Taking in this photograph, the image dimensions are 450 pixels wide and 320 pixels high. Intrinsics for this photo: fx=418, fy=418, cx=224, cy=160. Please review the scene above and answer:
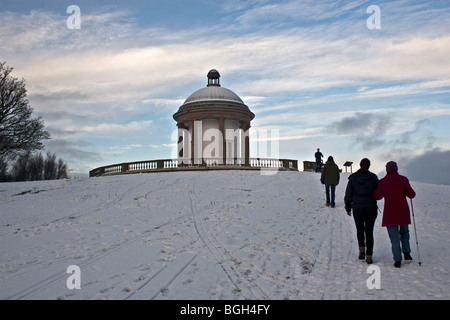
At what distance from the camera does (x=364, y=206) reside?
8812 millimetres

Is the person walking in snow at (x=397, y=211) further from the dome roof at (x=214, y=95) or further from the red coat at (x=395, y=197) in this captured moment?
the dome roof at (x=214, y=95)

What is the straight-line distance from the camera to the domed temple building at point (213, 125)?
39781 millimetres

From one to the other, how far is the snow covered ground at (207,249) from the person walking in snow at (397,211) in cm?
43

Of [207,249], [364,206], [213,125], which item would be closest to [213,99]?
[213,125]

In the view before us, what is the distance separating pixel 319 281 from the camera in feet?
25.0

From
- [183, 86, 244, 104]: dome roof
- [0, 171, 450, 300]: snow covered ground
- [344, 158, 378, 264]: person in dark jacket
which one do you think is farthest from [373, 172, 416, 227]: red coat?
[183, 86, 244, 104]: dome roof

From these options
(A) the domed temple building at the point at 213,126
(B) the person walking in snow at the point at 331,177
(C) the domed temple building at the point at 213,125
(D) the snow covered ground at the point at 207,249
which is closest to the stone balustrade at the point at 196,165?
(A) the domed temple building at the point at 213,126

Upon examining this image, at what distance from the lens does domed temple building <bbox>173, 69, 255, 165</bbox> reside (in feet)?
131

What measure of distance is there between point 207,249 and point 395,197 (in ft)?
14.1

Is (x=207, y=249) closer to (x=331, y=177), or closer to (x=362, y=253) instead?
(x=362, y=253)
